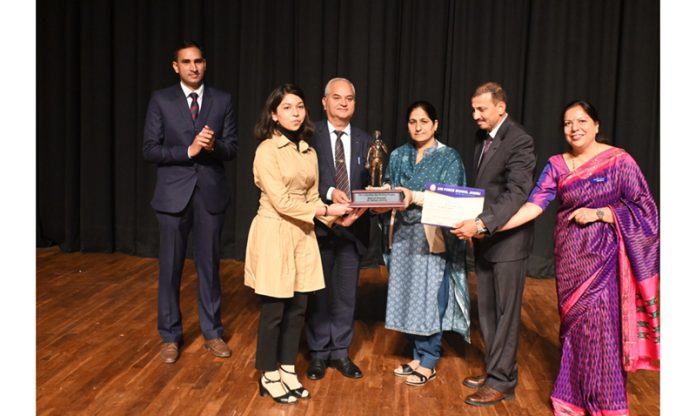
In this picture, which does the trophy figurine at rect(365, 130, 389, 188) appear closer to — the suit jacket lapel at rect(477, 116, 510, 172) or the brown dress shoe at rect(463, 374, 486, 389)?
the suit jacket lapel at rect(477, 116, 510, 172)

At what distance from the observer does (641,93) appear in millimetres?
5820

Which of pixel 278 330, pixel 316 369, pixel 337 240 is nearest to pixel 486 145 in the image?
pixel 337 240

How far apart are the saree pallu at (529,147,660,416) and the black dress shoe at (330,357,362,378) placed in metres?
1.09

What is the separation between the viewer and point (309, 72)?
6102mm

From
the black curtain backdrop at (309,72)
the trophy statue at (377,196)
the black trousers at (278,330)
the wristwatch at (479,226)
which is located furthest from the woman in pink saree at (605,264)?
the black curtain backdrop at (309,72)

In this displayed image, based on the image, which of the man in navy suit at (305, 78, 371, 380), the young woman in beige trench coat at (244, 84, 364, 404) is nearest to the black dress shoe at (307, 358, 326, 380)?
the man in navy suit at (305, 78, 371, 380)

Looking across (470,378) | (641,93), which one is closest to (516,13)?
(641,93)

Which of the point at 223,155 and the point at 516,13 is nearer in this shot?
the point at 223,155

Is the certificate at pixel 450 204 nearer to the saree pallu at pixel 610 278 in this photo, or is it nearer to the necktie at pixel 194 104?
the saree pallu at pixel 610 278

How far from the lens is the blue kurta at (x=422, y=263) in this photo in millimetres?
3395

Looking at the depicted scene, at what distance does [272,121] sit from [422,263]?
994mm

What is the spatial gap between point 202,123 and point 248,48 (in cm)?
260

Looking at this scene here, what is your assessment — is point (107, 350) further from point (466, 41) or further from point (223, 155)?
point (466, 41)

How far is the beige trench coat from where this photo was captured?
3.08 metres
